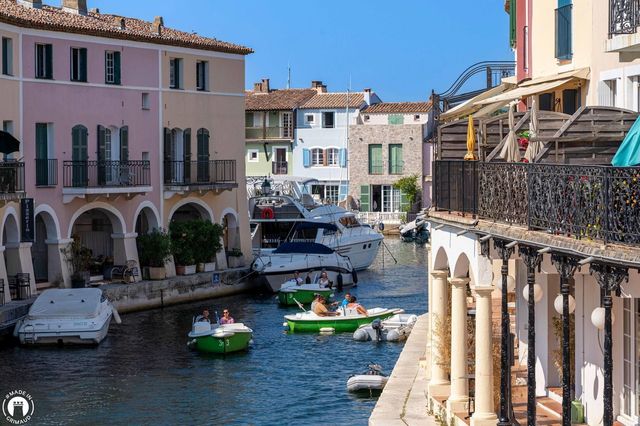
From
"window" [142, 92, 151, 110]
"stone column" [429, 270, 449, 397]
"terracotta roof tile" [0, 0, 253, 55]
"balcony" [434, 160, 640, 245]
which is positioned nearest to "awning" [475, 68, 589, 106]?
"stone column" [429, 270, 449, 397]

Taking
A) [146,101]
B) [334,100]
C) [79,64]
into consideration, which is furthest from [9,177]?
[334,100]

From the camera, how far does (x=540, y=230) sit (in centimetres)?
1673

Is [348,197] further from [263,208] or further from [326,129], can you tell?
[263,208]

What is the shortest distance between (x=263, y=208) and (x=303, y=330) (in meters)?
23.2

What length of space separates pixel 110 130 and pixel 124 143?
749mm

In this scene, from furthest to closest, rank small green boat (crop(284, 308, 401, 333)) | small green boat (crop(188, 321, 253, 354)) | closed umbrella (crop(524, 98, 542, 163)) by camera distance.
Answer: small green boat (crop(284, 308, 401, 333)) < small green boat (crop(188, 321, 253, 354)) < closed umbrella (crop(524, 98, 542, 163))

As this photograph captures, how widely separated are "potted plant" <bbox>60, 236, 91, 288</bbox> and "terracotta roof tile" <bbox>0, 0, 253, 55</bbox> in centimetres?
728

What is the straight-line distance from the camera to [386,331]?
133ft

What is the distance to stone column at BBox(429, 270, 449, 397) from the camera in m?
23.6

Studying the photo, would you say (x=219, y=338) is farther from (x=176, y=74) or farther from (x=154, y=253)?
(x=176, y=74)

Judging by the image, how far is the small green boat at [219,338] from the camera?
3794 cm

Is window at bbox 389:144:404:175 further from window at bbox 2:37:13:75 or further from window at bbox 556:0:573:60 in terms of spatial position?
window at bbox 556:0:573:60

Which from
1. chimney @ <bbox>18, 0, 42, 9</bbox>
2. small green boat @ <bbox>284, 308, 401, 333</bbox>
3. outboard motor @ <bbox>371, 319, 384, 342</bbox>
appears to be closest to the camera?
outboard motor @ <bbox>371, 319, 384, 342</bbox>

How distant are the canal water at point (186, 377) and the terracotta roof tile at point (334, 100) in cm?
4783
